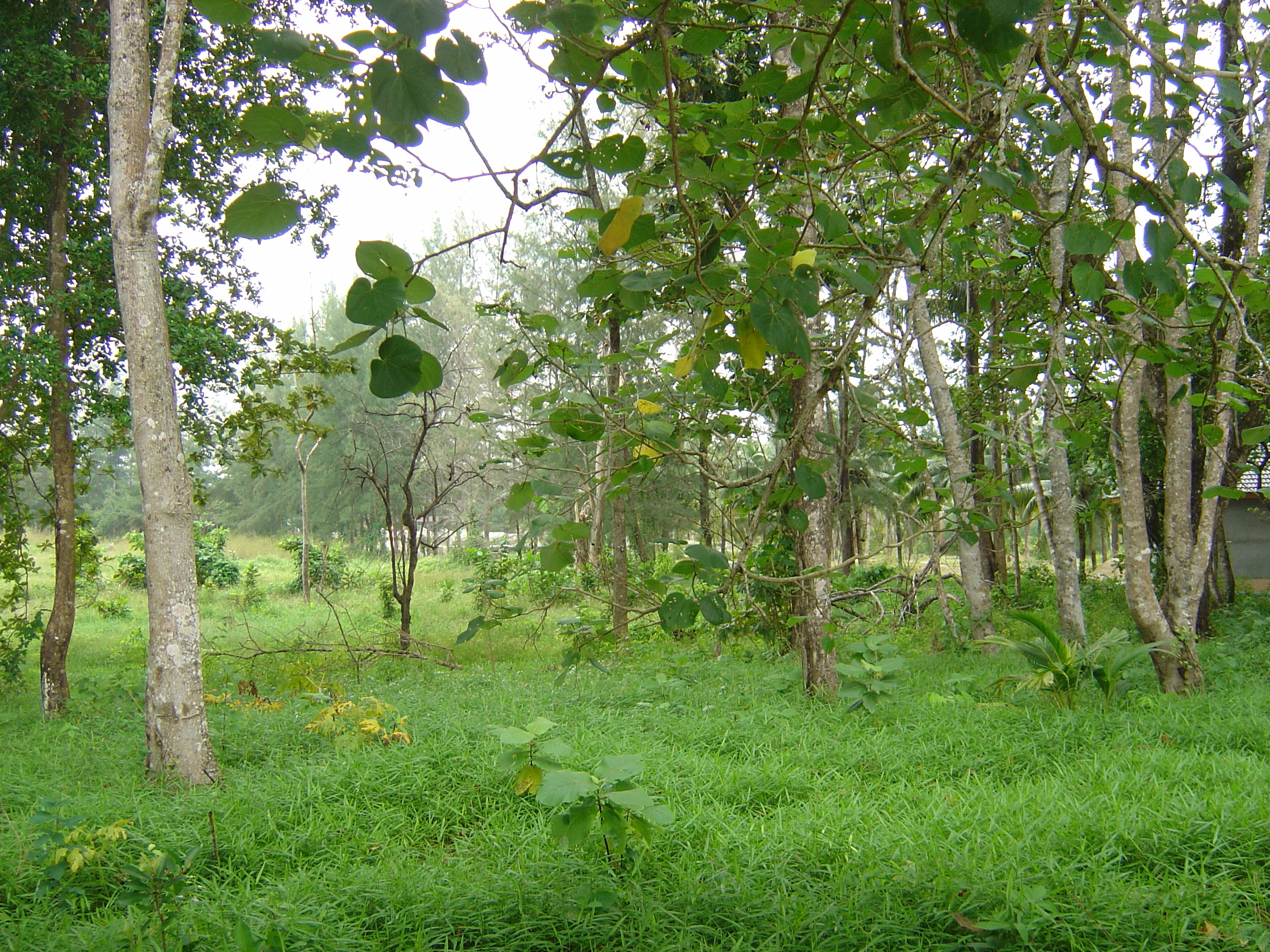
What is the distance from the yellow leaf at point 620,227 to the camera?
2.61 feet

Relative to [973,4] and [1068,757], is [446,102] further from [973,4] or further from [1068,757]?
[1068,757]

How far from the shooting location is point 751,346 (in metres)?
0.91

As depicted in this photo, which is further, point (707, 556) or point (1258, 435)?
point (1258, 435)

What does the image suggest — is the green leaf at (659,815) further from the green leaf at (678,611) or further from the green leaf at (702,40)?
the green leaf at (702,40)

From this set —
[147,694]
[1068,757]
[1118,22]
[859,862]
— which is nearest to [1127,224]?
[1118,22]

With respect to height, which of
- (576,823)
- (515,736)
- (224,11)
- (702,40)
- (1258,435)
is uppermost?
(702,40)

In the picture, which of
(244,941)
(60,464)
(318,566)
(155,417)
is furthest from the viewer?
(318,566)

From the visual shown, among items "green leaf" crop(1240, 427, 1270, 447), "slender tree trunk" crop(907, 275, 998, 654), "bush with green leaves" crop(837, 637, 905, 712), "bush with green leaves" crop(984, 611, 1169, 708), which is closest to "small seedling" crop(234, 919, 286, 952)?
"green leaf" crop(1240, 427, 1270, 447)

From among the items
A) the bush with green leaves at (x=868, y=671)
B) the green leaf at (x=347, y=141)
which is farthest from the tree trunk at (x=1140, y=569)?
the green leaf at (x=347, y=141)

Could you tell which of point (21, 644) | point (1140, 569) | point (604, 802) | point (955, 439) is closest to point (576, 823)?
point (604, 802)

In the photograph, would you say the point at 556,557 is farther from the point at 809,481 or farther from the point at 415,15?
the point at 415,15

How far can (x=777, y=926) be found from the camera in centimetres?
203

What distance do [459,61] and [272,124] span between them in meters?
0.17

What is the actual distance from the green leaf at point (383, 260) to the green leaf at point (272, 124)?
0.38 ft
